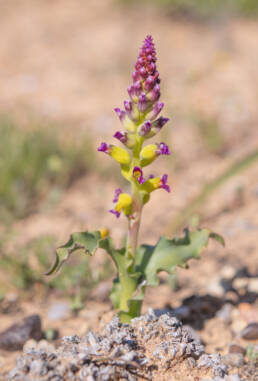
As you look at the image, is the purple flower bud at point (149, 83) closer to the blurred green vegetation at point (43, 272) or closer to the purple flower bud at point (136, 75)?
the purple flower bud at point (136, 75)

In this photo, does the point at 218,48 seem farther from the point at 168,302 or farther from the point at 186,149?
the point at 168,302

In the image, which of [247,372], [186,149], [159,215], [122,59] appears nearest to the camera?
[247,372]

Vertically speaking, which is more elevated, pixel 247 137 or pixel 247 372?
pixel 247 137

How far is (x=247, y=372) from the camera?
85.1 inches

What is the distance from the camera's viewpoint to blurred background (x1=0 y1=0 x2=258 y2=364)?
10.5ft

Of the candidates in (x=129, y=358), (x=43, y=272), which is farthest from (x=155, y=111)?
(x=43, y=272)

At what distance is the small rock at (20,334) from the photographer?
258cm

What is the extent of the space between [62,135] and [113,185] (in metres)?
1.21

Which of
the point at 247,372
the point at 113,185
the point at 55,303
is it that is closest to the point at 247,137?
the point at 113,185

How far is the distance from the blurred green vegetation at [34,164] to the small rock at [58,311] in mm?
1330

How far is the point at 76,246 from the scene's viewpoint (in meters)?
2.13

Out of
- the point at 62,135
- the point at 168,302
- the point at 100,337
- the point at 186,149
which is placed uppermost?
the point at 62,135

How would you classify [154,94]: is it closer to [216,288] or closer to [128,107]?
[128,107]

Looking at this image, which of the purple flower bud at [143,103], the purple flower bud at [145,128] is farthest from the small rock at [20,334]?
the purple flower bud at [143,103]
